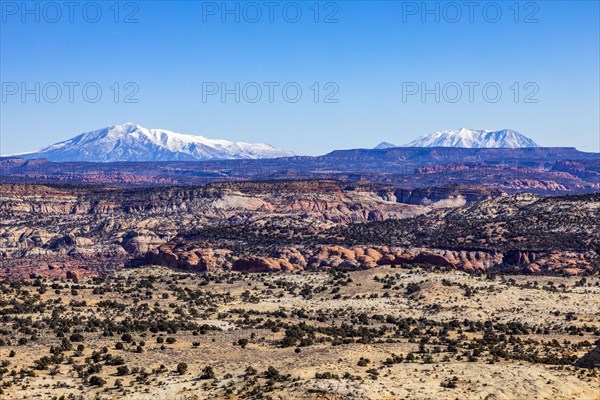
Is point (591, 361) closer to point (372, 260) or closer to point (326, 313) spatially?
point (326, 313)

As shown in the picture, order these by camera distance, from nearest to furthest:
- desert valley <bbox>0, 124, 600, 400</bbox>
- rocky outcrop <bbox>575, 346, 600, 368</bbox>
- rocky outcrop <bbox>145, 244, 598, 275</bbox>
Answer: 1. desert valley <bbox>0, 124, 600, 400</bbox>
2. rocky outcrop <bbox>575, 346, 600, 368</bbox>
3. rocky outcrop <bbox>145, 244, 598, 275</bbox>

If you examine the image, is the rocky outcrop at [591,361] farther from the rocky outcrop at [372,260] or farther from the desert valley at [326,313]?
the rocky outcrop at [372,260]

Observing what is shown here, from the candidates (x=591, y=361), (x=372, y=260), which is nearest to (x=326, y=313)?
(x=591, y=361)

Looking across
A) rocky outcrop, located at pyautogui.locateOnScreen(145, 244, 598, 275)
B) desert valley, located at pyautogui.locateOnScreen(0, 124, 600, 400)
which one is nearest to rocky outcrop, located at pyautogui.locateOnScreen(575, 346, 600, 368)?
desert valley, located at pyautogui.locateOnScreen(0, 124, 600, 400)

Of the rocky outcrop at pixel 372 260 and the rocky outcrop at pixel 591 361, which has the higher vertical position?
the rocky outcrop at pixel 591 361

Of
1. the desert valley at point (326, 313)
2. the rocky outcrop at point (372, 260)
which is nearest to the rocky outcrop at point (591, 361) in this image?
the desert valley at point (326, 313)

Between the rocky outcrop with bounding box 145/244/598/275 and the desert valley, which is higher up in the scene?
the desert valley

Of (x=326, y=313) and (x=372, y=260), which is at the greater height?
(x=326, y=313)

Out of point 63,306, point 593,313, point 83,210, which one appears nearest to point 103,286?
point 63,306

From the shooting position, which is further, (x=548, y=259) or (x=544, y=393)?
(x=548, y=259)

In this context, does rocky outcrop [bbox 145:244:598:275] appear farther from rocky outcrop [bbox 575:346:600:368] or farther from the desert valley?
rocky outcrop [bbox 575:346:600:368]

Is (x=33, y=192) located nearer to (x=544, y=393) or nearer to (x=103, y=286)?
(x=103, y=286)
